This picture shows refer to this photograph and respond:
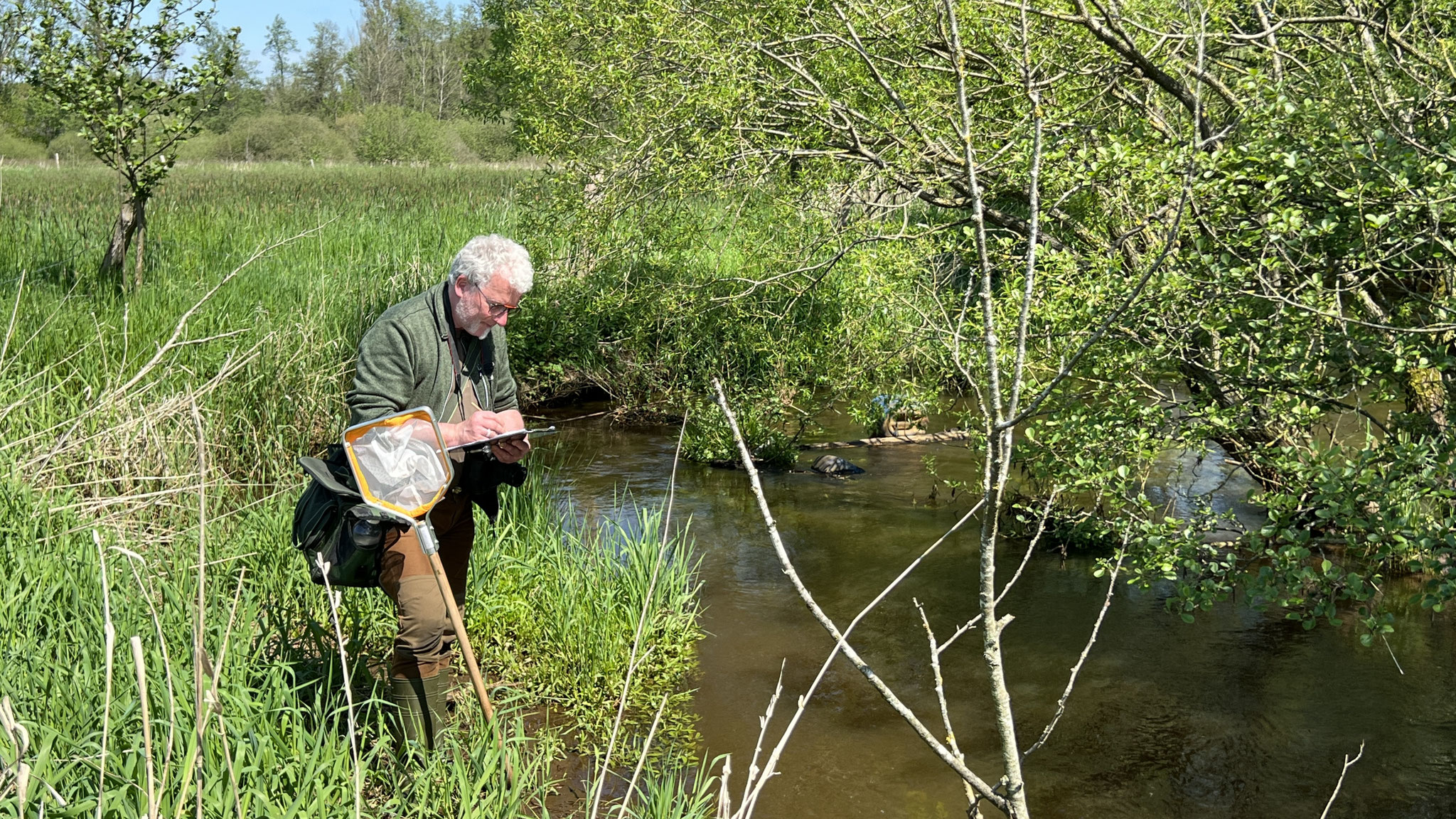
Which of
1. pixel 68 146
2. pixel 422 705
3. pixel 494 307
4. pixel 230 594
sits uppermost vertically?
pixel 68 146

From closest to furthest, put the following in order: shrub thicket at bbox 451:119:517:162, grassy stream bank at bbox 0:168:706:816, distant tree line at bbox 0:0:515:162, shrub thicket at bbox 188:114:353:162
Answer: grassy stream bank at bbox 0:168:706:816, distant tree line at bbox 0:0:515:162, shrub thicket at bbox 451:119:517:162, shrub thicket at bbox 188:114:353:162

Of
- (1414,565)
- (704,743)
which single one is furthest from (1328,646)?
(704,743)

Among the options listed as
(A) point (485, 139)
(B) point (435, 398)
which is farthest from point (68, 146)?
(B) point (435, 398)

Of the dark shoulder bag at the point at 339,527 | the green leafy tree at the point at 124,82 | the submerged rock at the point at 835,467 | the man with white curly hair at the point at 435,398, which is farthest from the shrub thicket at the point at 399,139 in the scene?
the dark shoulder bag at the point at 339,527

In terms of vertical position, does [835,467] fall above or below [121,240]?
below

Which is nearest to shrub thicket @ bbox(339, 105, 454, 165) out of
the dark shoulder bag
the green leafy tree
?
the green leafy tree

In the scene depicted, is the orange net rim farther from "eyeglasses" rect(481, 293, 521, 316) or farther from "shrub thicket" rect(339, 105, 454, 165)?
"shrub thicket" rect(339, 105, 454, 165)

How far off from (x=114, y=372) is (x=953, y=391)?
763cm

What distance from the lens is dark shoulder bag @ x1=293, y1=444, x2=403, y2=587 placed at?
128 inches

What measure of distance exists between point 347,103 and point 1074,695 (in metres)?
62.0

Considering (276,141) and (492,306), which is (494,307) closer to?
(492,306)

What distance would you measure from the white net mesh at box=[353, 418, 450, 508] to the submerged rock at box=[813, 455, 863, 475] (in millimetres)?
6022

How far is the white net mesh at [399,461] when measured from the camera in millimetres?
3113

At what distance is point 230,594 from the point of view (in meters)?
4.36
